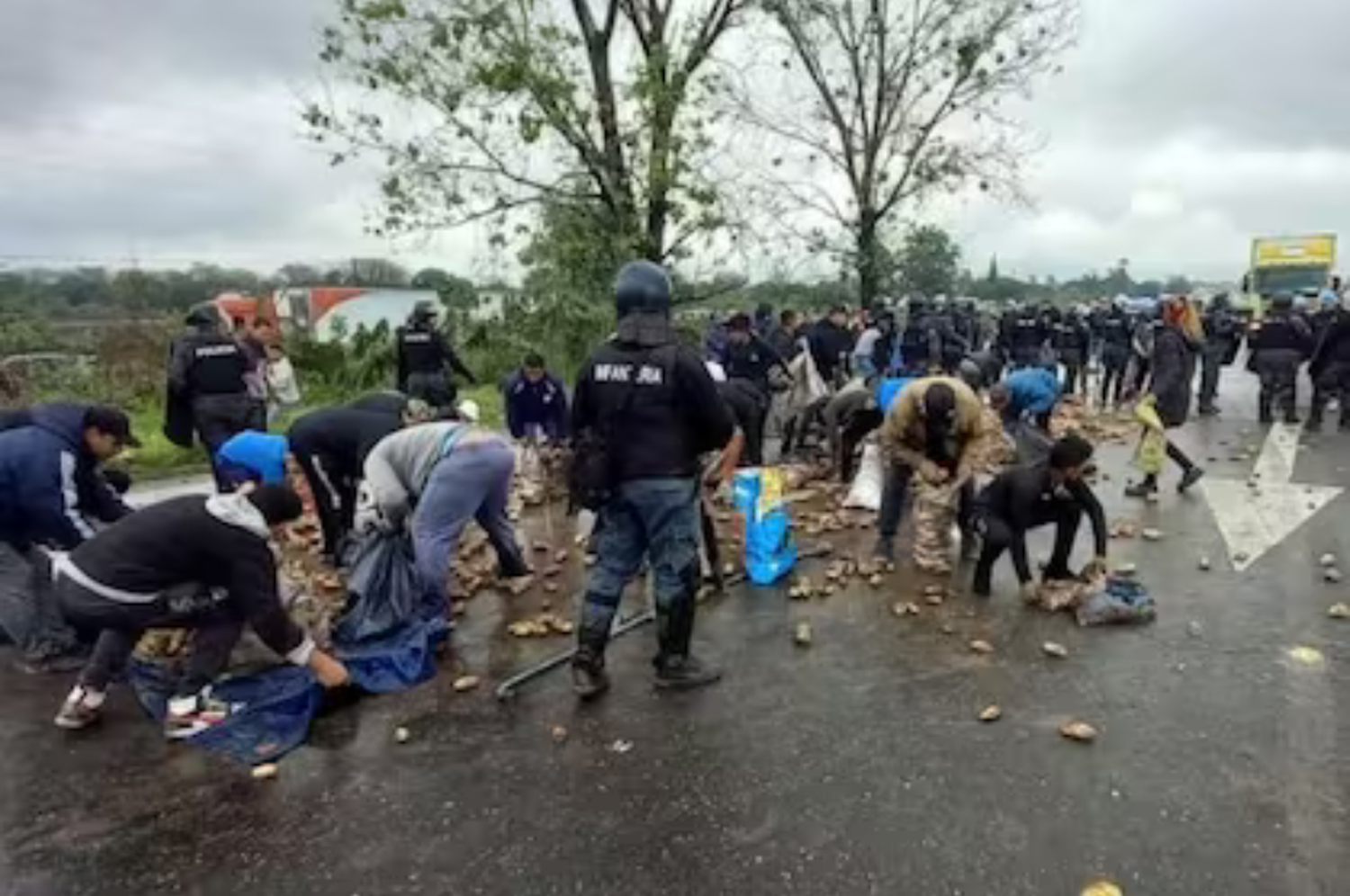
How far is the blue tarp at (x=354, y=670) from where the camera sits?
13.5 ft

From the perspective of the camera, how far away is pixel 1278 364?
40.6 ft

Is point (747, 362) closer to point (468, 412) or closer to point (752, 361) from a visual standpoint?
point (752, 361)

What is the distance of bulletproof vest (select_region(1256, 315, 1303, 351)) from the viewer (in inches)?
480

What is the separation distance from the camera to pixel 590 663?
4.53m

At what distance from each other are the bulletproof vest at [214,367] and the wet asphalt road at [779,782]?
288 cm

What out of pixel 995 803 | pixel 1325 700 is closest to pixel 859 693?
pixel 995 803

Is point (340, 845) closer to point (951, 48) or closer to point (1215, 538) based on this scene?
point (1215, 538)

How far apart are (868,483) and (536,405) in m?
3.01

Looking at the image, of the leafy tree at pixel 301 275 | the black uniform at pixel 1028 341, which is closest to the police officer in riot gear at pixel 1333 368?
the black uniform at pixel 1028 341

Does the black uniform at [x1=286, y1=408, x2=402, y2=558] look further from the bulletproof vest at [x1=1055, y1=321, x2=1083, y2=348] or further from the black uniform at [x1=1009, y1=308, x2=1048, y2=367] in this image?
the bulletproof vest at [x1=1055, y1=321, x2=1083, y2=348]

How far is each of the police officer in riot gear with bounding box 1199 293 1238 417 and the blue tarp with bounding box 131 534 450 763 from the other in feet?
40.7

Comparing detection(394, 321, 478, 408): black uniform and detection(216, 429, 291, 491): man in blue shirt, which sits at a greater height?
detection(394, 321, 478, 408): black uniform

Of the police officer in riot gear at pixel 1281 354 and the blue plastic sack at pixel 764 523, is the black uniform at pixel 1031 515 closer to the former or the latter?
the blue plastic sack at pixel 764 523

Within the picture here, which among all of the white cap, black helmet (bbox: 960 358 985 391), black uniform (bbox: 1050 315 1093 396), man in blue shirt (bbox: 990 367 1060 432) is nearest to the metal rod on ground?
the white cap
